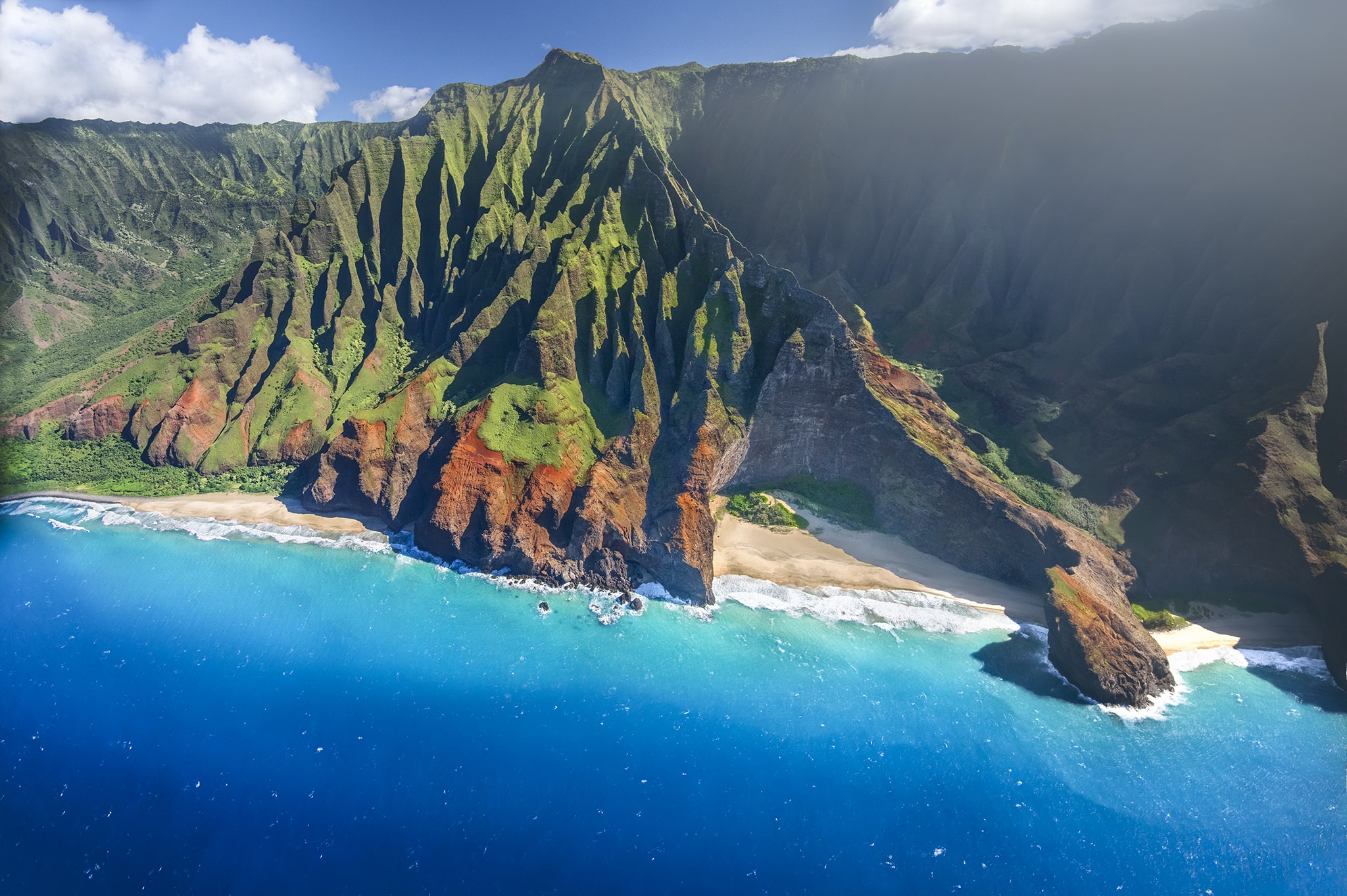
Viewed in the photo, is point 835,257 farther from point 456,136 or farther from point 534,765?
point 534,765

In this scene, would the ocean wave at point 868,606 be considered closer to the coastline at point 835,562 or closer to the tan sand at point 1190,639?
the coastline at point 835,562

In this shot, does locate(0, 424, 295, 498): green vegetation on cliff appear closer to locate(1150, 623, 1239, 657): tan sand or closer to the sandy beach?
the sandy beach

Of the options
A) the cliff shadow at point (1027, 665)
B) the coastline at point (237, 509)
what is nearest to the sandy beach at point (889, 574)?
the cliff shadow at point (1027, 665)

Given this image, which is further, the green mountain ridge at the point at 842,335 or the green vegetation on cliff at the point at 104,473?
the green vegetation on cliff at the point at 104,473

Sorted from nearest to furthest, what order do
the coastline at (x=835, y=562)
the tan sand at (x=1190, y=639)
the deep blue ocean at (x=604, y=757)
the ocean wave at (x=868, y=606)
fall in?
1. the deep blue ocean at (x=604, y=757)
2. the tan sand at (x=1190, y=639)
3. the coastline at (x=835, y=562)
4. the ocean wave at (x=868, y=606)

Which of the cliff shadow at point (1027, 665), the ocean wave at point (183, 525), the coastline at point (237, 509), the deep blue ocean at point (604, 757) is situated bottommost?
the deep blue ocean at point (604, 757)

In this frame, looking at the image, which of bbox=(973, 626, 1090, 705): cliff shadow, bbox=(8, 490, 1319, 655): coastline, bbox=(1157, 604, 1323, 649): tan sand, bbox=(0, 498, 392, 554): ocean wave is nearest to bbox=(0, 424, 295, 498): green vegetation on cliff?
bbox=(8, 490, 1319, 655): coastline

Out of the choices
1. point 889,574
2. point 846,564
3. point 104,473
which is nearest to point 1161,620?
point 889,574
